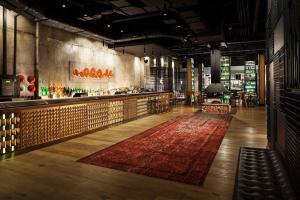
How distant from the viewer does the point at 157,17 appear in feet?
29.9

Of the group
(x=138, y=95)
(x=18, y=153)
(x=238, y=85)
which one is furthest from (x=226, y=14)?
(x=238, y=85)

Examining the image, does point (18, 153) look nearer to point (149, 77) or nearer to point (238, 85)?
point (149, 77)

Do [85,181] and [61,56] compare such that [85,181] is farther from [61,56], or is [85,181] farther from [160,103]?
[160,103]

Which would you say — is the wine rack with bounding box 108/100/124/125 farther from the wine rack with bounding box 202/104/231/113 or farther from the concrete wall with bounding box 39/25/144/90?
the wine rack with bounding box 202/104/231/113

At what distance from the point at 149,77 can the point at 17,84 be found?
10291 mm

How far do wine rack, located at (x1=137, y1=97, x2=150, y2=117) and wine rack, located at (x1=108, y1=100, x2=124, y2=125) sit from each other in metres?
1.45

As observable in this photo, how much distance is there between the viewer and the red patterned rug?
3.47 m

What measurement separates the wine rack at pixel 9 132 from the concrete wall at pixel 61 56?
2658mm

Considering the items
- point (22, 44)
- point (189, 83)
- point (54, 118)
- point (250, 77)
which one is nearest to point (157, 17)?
point (22, 44)

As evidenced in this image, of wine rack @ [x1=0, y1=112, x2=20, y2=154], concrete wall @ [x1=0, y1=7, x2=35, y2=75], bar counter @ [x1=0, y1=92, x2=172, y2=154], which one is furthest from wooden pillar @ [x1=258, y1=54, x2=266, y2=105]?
wine rack @ [x1=0, y1=112, x2=20, y2=154]

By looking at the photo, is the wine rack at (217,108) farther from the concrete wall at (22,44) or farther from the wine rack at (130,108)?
the concrete wall at (22,44)

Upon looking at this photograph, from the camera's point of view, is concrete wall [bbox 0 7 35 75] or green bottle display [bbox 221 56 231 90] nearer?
concrete wall [bbox 0 7 35 75]

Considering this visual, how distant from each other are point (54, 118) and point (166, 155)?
2.75 m

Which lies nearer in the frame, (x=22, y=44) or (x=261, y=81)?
(x=22, y=44)
